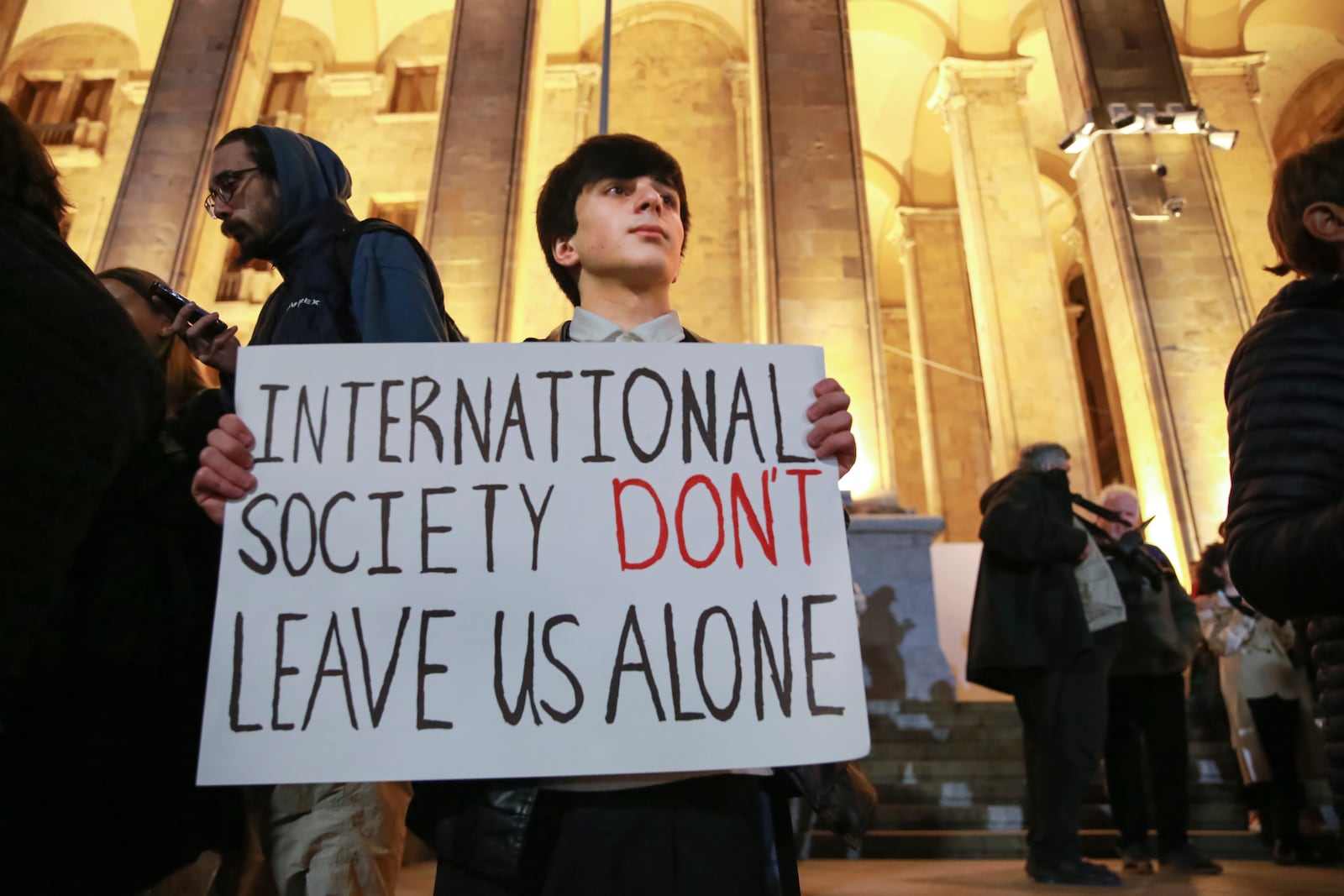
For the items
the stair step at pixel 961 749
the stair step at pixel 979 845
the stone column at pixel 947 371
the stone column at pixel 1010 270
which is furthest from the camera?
the stone column at pixel 947 371

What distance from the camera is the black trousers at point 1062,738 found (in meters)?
3.73

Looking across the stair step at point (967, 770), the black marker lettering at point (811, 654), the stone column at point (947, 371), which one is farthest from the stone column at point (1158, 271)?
the black marker lettering at point (811, 654)

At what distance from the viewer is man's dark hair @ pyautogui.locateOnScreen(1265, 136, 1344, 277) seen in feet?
5.53

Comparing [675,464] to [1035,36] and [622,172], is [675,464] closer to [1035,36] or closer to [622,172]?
[622,172]

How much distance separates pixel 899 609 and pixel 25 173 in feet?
25.3

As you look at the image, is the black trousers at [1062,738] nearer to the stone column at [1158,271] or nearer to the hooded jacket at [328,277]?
the hooded jacket at [328,277]

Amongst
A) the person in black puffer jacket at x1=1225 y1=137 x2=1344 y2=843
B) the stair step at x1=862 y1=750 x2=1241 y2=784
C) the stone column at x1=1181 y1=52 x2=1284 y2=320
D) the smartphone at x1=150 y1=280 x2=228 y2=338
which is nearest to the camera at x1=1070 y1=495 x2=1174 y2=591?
the stair step at x1=862 y1=750 x2=1241 y2=784

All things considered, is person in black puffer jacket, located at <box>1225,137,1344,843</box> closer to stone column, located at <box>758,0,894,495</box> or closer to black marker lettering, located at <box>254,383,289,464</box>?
black marker lettering, located at <box>254,383,289,464</box>

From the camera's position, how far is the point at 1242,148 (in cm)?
1290

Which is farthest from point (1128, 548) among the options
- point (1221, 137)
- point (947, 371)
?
point (947, 371)

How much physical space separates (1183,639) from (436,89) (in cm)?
1421

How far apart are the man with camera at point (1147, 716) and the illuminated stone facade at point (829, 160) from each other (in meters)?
4.27

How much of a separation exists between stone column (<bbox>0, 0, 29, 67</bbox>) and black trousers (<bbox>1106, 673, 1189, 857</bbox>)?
1297cm

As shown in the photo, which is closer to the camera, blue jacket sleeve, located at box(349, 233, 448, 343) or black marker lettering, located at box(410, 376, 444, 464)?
black marker lettering, located at box(410, 376, 444, 464)
